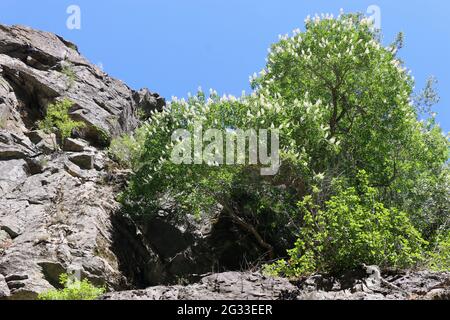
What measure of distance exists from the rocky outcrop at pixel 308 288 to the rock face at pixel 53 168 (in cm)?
543

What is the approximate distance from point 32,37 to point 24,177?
1327 centimetres

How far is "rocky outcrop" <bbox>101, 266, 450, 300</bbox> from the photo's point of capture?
412 inches

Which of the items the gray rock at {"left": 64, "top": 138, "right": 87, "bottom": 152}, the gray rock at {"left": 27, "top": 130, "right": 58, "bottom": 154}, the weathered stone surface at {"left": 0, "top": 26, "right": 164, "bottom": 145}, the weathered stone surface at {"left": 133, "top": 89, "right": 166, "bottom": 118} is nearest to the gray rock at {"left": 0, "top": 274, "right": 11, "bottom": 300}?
the gray rock at {"left": 27, "top": 130, "right": 58, "bottom": 154}

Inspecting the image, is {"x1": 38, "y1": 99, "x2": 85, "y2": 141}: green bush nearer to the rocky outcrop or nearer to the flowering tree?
the flowering tree

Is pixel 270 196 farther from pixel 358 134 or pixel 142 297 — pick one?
pixel 142 297

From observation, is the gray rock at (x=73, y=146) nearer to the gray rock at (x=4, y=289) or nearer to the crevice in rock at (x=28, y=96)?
the crevice in rock at (x=28, y=96)

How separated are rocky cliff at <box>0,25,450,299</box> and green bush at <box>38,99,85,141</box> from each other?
616 millimetres

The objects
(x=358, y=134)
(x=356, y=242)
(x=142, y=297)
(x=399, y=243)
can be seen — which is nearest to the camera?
(x=142, y=297)

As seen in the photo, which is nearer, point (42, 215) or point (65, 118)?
point (42, 215)

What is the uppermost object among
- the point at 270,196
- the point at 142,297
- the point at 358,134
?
the point at 358,134

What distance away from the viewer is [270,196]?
63.8 ft

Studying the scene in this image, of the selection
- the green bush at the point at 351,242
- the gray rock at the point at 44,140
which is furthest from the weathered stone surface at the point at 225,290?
the gray rock at the point at 44,140

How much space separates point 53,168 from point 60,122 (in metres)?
3.42
